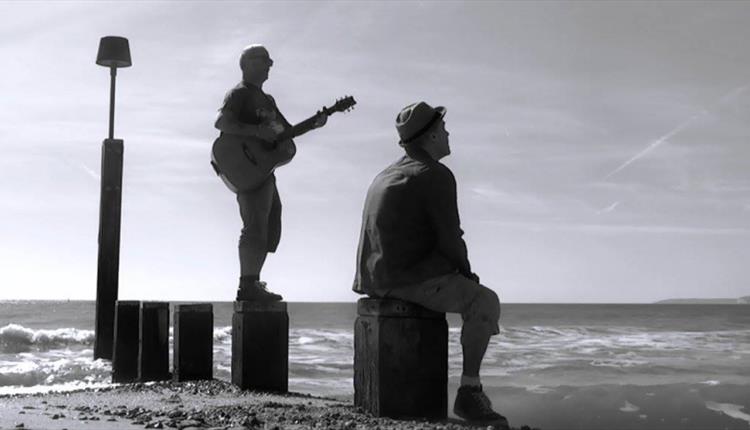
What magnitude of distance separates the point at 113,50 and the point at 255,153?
4.40m

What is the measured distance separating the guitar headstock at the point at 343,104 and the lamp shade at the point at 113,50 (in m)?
4.59

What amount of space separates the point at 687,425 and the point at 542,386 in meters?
5.11

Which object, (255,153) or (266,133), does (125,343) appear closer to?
(255,153)

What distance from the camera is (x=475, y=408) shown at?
5.07m

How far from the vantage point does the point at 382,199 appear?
530cm

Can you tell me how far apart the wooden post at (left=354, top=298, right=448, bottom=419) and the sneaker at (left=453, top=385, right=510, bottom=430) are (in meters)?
Answer: 0.15

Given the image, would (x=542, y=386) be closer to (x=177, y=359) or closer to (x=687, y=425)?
(x=687, y=425)

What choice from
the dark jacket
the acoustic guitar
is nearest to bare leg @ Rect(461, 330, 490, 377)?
the dark jacket

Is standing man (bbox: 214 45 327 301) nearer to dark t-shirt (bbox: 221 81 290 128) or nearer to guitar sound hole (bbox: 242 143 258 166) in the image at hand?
dark t-shirt (bbox: 221 81 290 128)

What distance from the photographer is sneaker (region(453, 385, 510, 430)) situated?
16.5 feet

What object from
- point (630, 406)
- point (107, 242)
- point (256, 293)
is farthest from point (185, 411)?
point (630, 406)

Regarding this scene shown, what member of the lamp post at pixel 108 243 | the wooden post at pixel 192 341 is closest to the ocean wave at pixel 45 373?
the lamp post at pixel 108 243

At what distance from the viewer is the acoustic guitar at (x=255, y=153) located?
24.0 feet

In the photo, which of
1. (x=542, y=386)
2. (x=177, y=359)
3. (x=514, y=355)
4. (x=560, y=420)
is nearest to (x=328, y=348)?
(x=514, y=355)
